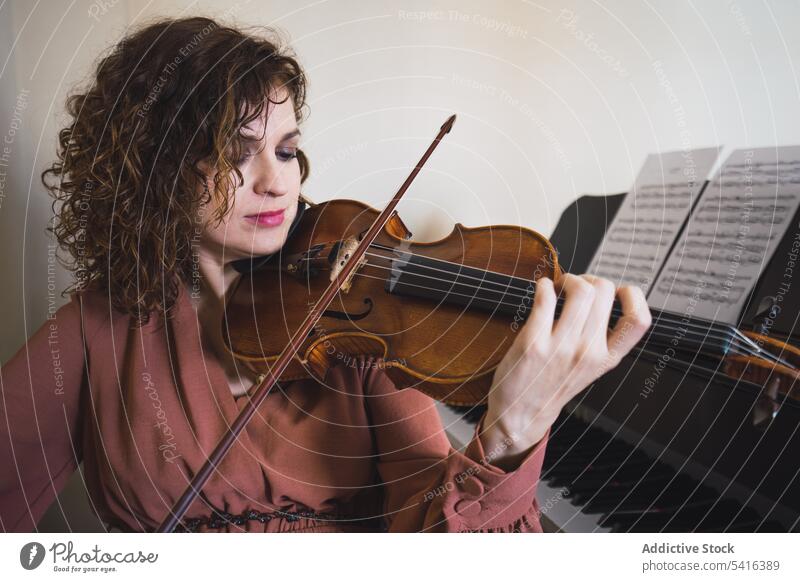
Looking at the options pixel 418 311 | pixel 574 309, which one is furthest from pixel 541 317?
pixel 418 311

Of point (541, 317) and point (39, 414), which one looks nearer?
point (541, 317)

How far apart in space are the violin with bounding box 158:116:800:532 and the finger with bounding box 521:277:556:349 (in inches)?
Result: 0.8

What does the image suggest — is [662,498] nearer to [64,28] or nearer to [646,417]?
[646,417]

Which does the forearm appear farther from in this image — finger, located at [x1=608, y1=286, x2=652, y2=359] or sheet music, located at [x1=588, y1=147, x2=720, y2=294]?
sheet music, located at [x1=588, y1=147, x2=720, y2=294]

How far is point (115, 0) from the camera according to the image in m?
0.63

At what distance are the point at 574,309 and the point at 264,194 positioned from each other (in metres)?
0.37

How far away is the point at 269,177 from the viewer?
65 centimetres

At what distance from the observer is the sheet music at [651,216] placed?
77 cm

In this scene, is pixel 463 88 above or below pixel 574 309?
above

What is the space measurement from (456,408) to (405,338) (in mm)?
437
